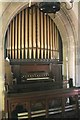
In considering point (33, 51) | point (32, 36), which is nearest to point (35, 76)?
point (33, 51)

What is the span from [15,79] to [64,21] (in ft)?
7.00

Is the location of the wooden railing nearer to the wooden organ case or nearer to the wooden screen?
the wooden organ case

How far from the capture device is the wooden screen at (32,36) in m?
5.77

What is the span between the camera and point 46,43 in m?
6.26

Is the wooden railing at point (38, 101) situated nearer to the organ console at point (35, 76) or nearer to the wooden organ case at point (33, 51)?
the organ console at point (35, 76)

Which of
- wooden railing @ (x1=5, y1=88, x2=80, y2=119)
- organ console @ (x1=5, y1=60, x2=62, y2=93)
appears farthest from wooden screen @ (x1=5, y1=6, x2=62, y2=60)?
wooden railing @ (x1=5, y1=88, x2=80, y2=119)

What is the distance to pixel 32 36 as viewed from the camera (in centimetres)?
605

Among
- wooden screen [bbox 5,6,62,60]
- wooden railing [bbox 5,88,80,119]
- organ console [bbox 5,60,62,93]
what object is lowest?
wooden railing [bbox 5,88,80,119]

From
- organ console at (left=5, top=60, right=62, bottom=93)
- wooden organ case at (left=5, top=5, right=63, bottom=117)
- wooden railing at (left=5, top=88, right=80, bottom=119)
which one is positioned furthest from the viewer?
wooden organ case at (left=5, top=5, right=63, bottom=117)

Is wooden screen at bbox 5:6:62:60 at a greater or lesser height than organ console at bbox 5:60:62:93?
greater

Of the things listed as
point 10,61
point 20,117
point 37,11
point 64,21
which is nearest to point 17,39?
point 10,61

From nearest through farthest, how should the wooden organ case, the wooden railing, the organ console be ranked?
the wooden railing < the organ console < the wooden organ case

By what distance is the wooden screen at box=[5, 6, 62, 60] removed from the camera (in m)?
5.77

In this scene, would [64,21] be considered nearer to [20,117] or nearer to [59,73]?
[59,73]
